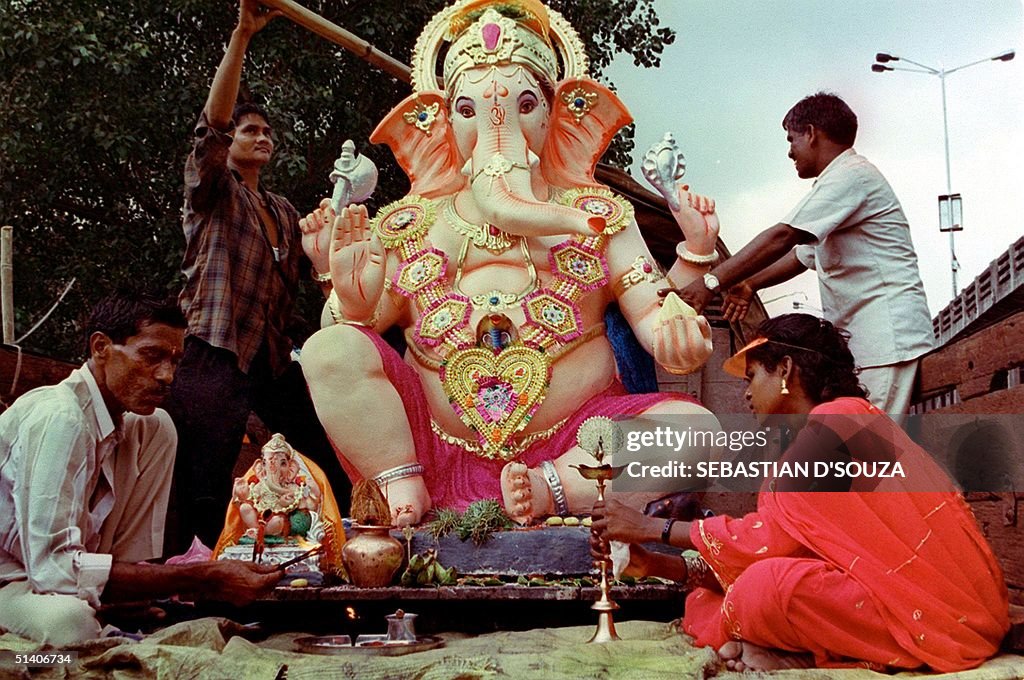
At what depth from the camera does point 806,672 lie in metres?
2.64

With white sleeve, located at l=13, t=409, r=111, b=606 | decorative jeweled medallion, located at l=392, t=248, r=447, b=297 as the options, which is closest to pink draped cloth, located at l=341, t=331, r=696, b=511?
decorative jeweled medallion, located at l=392, t=248, r=447, b=297

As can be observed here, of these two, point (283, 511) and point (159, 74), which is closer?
point (283, 511)

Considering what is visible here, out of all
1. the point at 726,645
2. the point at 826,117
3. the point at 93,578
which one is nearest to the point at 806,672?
the point at 726,645

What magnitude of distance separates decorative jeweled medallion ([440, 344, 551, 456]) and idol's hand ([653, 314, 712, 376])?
0.46 meters

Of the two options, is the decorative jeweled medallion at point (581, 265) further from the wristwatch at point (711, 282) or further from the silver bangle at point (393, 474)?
the silver bangle at point (393, 474)

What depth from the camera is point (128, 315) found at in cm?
327

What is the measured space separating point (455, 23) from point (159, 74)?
83.2 inches

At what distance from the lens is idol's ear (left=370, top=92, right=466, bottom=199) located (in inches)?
183

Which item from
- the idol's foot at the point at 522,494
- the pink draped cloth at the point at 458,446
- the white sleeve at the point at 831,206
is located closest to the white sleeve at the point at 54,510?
the pink draped cloth at the point at 458,446

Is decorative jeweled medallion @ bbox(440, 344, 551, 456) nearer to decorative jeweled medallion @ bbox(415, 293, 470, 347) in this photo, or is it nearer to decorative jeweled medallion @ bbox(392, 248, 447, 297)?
decorative jeweled medallion @ bbox(415, 293, 470, 347)

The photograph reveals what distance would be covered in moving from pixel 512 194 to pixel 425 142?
0.65m

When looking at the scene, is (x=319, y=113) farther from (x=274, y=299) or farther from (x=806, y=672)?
(x=806, y=672)

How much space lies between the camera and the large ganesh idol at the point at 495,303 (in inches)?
161

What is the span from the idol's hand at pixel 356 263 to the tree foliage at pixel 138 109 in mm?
1669
